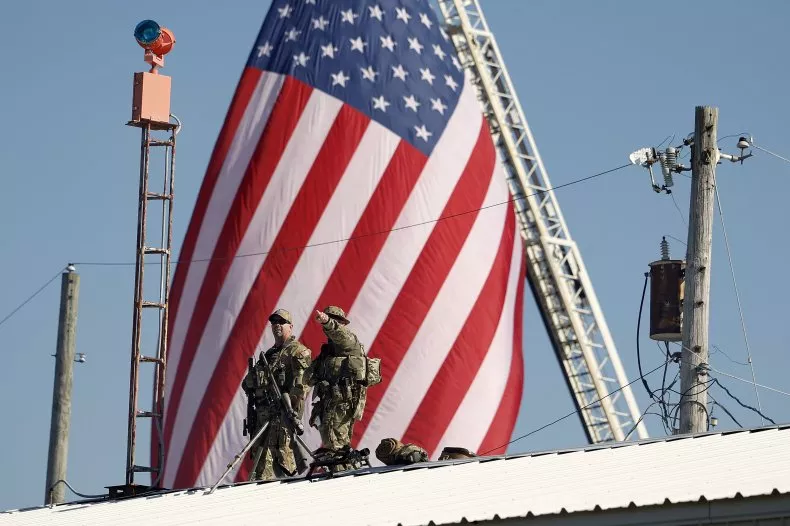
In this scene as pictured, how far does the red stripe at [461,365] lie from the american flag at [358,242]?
0.03 metres

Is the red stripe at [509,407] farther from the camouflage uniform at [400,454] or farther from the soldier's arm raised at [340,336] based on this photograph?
the camouflage uniform at [400,454]

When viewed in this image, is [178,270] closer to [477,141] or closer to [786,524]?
[477,141]

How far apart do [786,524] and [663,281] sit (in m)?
8.78

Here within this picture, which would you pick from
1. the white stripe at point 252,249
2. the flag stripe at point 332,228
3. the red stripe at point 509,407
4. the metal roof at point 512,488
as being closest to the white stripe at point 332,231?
the flag stripe at point 332,228

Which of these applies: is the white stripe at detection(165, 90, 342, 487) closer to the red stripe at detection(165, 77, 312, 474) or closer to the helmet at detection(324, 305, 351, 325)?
the red stripe at detection(165, 77, 312, 474)

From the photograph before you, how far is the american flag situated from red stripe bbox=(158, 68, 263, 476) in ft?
0.13

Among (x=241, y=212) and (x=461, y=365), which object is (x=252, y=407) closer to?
(x=461, y=365)

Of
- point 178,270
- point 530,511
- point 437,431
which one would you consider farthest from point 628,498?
point 178,270

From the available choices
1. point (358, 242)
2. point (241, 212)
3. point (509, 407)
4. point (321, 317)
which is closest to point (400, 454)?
point (321, 317)

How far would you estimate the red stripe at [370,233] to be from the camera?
93.6 ft

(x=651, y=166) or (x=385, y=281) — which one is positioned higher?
(x=385, y=281)

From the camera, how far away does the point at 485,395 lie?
95.1ft

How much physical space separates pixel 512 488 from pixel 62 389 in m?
10.8

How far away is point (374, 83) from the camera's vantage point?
30.4m
